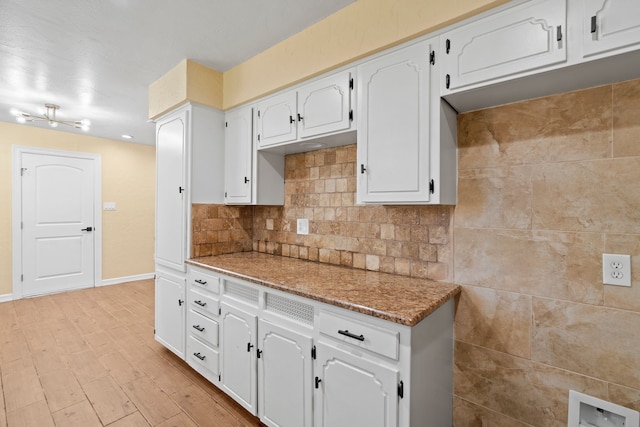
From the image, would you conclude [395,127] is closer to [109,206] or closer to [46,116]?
[46,116]

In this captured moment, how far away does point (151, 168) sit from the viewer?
5258 millimetres

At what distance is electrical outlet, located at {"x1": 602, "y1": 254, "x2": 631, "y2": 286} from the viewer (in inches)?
47.9

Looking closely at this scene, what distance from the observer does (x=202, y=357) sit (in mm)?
2211

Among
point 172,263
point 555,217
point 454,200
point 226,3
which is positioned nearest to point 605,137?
point 555,217

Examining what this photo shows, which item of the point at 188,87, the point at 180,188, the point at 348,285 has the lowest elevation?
the point at 348,285

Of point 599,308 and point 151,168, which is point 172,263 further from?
point 151,168

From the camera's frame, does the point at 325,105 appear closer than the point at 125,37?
Yes

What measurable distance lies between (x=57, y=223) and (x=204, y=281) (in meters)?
3.79

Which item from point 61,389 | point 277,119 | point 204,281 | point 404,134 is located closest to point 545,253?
point 404,134

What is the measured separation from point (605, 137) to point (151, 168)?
5.85 m

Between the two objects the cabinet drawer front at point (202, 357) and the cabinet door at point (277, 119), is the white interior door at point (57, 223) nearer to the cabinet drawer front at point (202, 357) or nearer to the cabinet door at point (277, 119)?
the cabinet drawer front at point (202, 357)

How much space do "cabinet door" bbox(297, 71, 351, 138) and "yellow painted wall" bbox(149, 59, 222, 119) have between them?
36.1 inches

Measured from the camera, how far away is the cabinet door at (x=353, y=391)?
1.22m

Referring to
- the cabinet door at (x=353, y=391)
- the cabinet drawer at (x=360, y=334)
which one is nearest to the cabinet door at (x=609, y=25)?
the cabinet drawer at (x=360, y=334)
